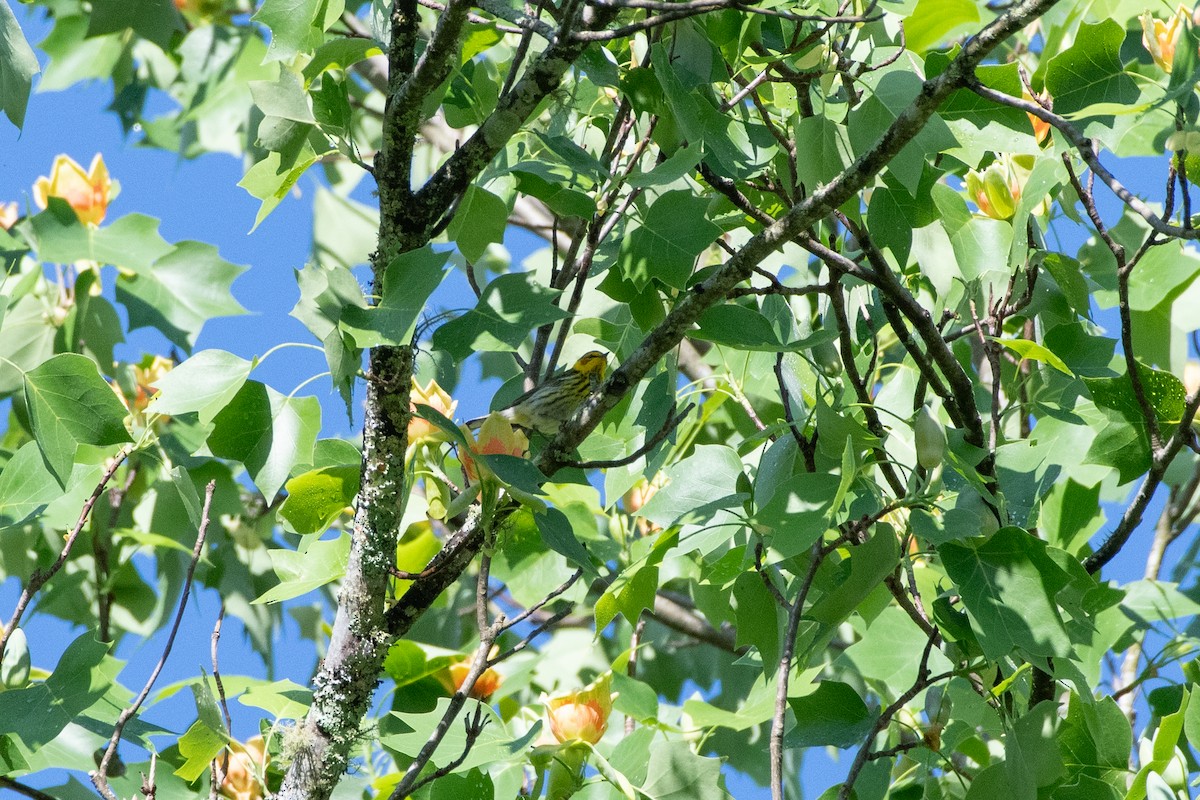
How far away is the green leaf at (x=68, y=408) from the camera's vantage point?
60.7 inches

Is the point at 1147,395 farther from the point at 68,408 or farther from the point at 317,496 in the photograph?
the point at 68,408

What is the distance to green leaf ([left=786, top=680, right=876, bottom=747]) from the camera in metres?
1.66

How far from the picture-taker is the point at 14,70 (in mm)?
1673

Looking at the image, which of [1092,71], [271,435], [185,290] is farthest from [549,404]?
[185,290]

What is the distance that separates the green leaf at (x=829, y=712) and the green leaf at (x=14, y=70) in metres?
1.35

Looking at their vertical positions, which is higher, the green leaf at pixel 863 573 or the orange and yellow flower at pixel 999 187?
the orange and yellow flower at pixel 999 187

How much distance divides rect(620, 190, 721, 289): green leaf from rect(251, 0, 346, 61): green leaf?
1.81ft

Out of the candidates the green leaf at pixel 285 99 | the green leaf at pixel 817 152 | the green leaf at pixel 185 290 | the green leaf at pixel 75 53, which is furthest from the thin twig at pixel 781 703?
the green leaf at pixel 75 53

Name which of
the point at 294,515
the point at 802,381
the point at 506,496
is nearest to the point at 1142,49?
the point at 802,381

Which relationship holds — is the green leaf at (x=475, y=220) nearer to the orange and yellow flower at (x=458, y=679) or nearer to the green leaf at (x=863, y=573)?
the green leaf at (x=863, y=573)

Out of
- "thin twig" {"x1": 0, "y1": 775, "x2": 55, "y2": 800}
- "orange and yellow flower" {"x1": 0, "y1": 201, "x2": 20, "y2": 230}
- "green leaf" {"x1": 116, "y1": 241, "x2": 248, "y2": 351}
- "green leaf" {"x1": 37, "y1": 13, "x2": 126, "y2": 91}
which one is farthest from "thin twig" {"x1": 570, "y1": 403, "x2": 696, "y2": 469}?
"green leaf" {"x1": 37, "y1": 13, "x2": 126, "y2": 91}

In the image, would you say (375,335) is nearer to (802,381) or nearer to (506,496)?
(506,496)

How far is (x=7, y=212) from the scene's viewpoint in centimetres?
307

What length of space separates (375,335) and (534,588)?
86 centimetres
